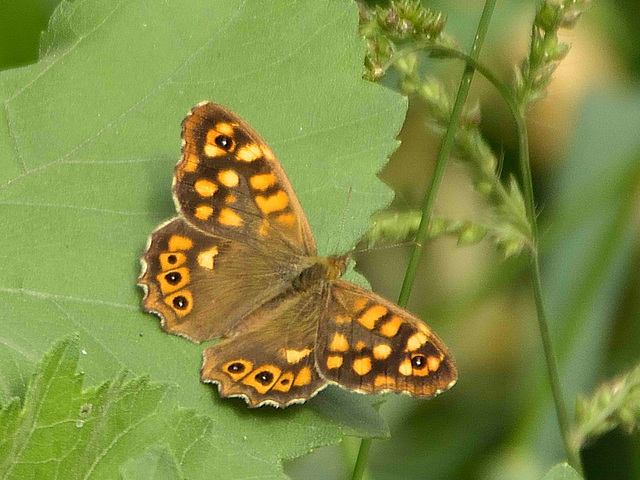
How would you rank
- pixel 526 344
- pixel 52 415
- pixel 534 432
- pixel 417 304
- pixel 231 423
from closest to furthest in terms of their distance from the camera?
pixel 52 415
pixel 231 423
pixel 534 432
pixel 526 344
pixel 417 304

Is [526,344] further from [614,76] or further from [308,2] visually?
[308,2]

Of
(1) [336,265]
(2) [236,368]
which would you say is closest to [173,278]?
(2) [236,368]

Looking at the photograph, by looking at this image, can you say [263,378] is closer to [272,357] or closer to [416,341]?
[272,357]

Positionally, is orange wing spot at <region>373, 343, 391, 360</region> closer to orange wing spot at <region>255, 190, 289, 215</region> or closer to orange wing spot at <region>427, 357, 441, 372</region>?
orange wing spot at <region>427, 357, 441, 372</region>

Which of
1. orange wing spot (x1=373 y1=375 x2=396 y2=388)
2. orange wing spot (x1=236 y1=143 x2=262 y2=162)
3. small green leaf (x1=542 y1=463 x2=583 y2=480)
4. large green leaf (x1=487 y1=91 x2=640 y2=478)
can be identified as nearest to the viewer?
small green leaf (x1=542 y1=463 x2=583 y2=480)

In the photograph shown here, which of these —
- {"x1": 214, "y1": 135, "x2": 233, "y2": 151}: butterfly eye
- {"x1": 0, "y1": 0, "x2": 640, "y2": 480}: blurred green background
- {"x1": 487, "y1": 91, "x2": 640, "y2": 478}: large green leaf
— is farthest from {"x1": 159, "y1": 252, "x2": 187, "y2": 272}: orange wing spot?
{"x1": 487, "y1": 91, "x2": 640, "y2": 478}: large green leaf

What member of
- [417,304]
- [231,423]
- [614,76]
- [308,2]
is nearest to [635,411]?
[231,423]

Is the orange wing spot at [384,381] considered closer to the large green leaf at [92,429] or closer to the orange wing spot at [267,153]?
the large green leaf at [92,429]
